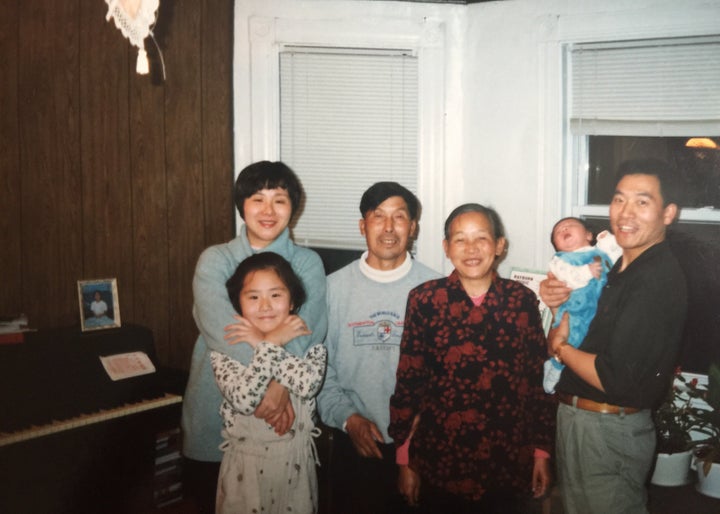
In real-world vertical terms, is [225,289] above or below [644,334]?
above

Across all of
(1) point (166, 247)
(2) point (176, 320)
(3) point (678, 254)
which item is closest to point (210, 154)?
(1) point (166, 247)

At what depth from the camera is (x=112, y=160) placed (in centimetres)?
234

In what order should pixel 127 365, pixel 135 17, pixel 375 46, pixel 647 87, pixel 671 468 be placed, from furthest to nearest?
pixel 375 46
pixel 647 87
pixel 671 468
pixel 127 365
pixel 135 17

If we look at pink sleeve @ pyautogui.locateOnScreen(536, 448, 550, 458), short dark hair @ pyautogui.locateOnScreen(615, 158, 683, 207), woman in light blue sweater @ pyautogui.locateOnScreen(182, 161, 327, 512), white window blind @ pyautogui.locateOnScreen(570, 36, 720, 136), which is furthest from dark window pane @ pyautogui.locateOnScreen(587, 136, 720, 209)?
woman in light blue sweater @ pyautogui.locateOnScreen(182, 161, 327, 512)

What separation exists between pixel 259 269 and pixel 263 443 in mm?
592

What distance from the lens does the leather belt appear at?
1703 mm

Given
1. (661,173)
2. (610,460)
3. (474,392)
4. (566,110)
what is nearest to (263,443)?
(474,392)

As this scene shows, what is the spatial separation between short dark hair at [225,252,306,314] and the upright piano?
0.62 meters

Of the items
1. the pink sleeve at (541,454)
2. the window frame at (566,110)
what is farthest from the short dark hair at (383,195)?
the pink sleeve at (541,454)

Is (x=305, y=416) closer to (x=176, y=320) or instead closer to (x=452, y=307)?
(x=452, y=307)

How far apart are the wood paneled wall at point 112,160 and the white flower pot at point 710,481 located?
2.43 m

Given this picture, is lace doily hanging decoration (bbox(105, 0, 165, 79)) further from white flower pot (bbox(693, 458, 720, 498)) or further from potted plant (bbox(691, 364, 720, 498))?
white flower pot (bbox(693, 458, 720, 498))

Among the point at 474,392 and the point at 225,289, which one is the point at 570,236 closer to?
the point at 474,392

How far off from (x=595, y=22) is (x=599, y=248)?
115 cm
